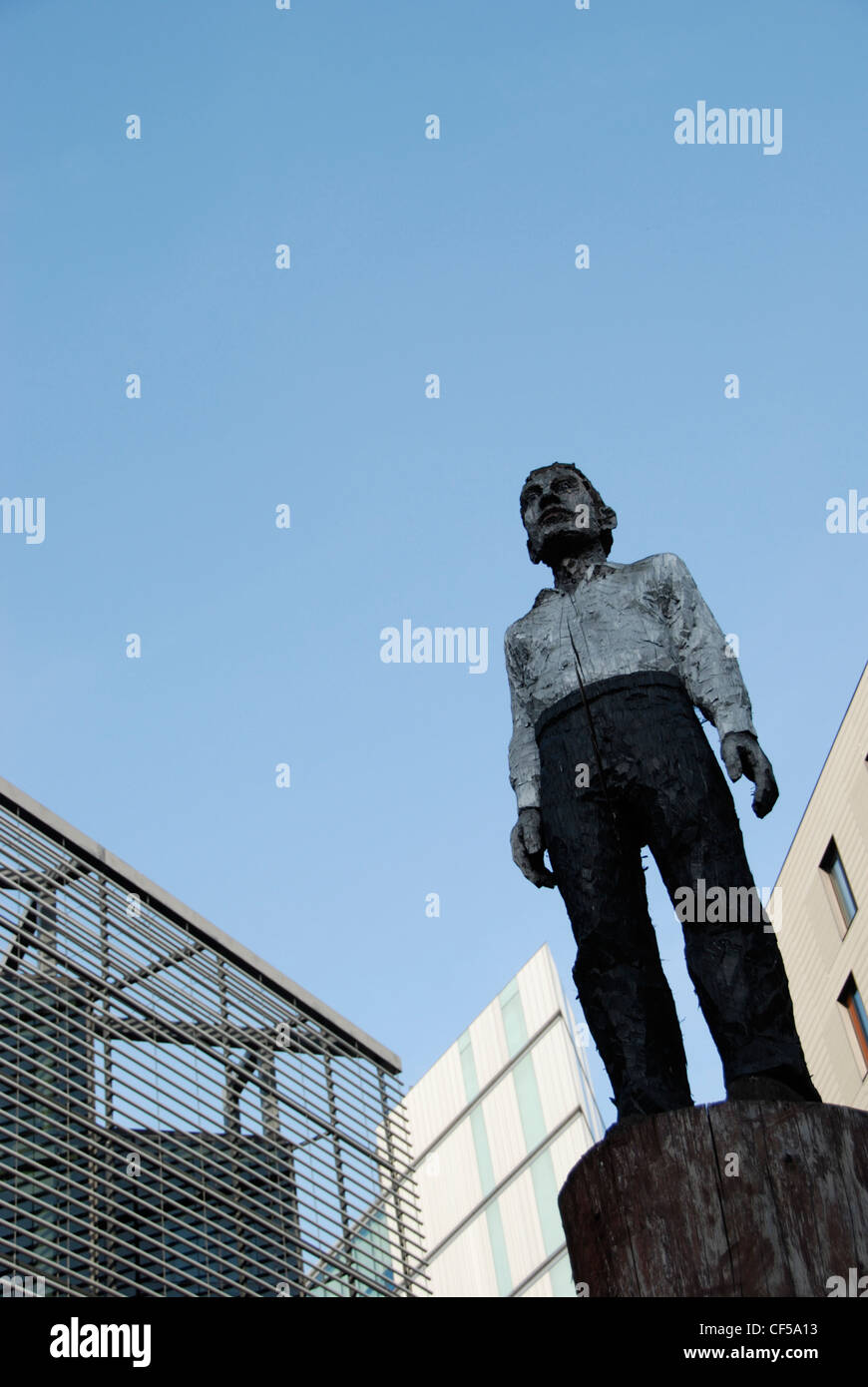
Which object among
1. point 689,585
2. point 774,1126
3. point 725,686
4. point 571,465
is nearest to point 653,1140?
point 774,1126

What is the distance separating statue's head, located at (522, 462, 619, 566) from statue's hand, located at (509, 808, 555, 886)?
3.41 ft

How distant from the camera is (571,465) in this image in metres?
5.57

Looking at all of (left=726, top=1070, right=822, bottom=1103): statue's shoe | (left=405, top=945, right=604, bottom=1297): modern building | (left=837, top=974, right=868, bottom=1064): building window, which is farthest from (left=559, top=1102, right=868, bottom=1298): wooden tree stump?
(left=405, top=945, right=604, bottom=1297): modern building

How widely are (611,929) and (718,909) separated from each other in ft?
1.11

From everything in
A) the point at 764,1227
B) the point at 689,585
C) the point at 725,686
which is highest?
the point at 689,585

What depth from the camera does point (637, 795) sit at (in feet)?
15.4

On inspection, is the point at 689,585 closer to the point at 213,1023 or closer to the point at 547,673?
the point at 547,673

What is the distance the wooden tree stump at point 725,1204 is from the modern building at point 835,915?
21.8 metres

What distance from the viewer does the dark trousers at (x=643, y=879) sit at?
4250 millimetres

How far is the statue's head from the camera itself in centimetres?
543

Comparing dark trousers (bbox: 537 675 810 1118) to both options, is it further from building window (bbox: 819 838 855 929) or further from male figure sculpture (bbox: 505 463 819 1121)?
building window (bbox: 819 838 855 929)
